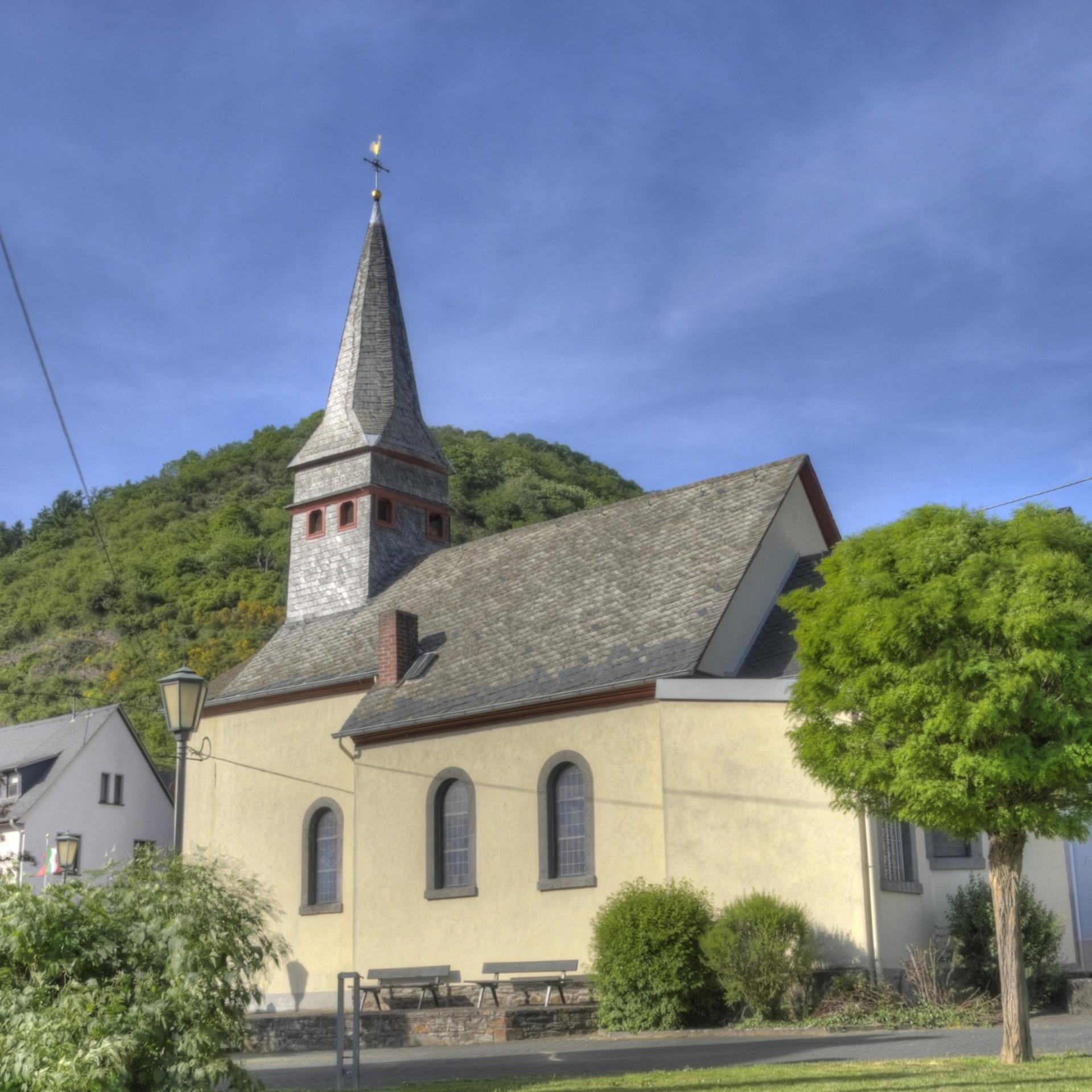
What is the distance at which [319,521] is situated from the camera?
30906 millimetres

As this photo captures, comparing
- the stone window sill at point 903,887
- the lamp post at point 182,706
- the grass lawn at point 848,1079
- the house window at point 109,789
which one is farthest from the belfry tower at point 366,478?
the house window at point 109,789

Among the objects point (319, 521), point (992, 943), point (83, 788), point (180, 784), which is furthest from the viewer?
point (83, 788)

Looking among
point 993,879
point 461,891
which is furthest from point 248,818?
point 993,879

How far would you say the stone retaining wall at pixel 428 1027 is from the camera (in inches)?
667

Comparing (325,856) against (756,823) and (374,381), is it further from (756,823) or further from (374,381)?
(374,381)

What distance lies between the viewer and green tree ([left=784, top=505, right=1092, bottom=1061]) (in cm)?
1205

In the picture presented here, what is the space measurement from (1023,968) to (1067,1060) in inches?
35.5

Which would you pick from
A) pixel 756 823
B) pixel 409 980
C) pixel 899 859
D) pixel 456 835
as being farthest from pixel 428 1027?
pixel 899 859

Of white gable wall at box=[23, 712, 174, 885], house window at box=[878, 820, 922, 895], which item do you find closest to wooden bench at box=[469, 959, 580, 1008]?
house window at box=[878, 820, 922, 895]

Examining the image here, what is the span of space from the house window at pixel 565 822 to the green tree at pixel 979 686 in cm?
787

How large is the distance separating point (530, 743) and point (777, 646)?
4.54 metres

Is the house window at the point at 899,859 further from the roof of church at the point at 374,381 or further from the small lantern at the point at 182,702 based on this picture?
the roof of church at the point at 374,381

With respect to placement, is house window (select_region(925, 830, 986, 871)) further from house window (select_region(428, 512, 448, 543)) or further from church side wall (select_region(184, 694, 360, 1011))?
house window (select_region(428, 512, 448, 543))

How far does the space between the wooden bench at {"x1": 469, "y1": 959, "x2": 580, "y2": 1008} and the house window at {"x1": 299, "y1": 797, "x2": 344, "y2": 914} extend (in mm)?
4850
